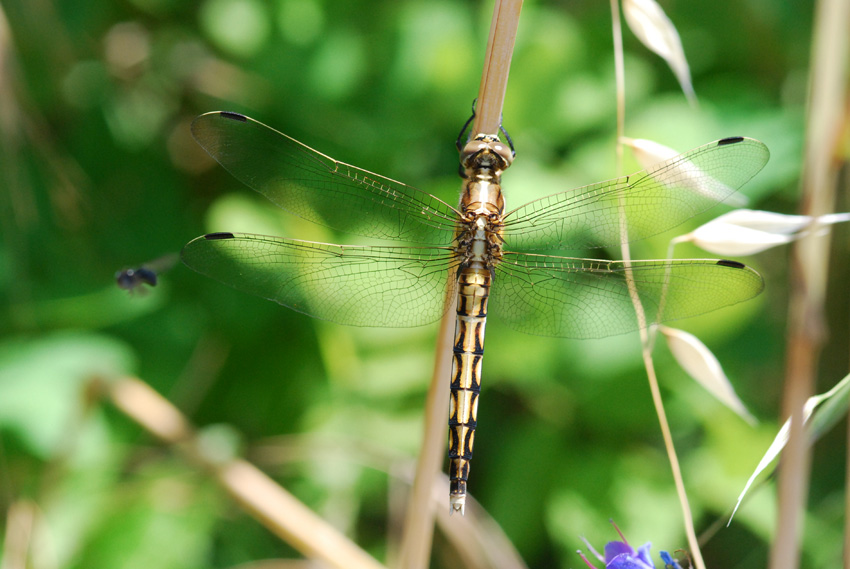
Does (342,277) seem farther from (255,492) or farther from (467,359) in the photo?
(255,492)

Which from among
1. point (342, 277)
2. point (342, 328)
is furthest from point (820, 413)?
point (342, 328)

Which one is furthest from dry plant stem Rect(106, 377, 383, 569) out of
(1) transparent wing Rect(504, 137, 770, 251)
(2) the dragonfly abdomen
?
(1) transparent wing Rect(504, 137, 770, 251)

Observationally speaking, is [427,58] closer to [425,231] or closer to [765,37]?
[425,231]

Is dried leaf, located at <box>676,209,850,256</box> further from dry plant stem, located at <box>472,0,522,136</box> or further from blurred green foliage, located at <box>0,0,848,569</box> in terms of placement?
blurred green foliage, located at <box>0,0,848,569</box>

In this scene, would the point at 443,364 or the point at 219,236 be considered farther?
the point at 219,236

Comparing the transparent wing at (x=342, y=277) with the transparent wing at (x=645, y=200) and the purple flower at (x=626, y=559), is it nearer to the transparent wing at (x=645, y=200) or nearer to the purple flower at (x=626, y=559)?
the transparent wing at (x=645, y=200)

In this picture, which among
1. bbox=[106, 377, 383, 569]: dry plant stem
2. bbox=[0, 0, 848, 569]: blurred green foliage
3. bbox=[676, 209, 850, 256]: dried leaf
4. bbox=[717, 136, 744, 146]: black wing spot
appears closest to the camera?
bbox=[676, 209, 850, 256]: dried leaf

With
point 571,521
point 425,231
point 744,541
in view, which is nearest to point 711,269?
point 425,231
